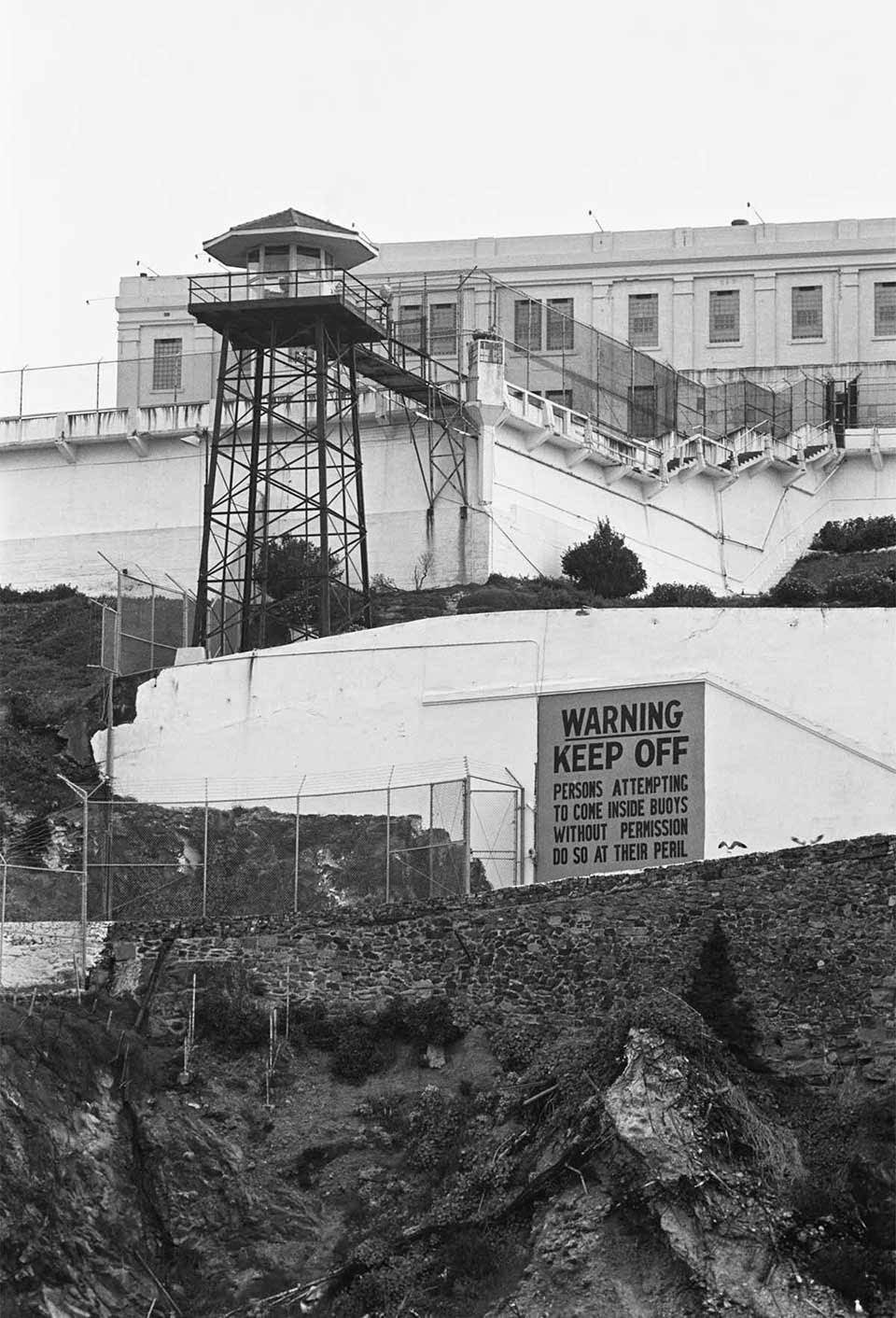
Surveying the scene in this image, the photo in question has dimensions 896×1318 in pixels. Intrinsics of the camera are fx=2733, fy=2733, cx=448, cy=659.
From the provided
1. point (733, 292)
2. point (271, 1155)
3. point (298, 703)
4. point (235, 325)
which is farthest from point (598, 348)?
point (271, 1155)

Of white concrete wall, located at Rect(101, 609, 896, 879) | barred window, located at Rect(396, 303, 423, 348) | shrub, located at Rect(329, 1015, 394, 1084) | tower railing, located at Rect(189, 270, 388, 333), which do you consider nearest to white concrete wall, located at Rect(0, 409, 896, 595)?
tower railing, located at Rect(189, 270, 388, 333)

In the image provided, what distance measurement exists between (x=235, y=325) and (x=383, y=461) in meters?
6.38

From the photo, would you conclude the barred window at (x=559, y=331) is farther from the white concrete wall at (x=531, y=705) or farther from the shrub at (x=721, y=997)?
the shrub at (x=721, y=997)

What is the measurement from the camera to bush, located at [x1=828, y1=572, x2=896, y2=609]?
56781 mm

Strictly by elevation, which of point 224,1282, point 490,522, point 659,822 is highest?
point 490,522

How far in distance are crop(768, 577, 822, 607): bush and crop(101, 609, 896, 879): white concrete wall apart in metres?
10.4

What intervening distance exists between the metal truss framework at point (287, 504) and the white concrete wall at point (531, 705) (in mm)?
5110

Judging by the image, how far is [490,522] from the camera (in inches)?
2440

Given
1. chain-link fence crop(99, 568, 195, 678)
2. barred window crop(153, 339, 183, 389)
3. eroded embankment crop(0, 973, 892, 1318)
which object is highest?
barred window crop(153, 339, 183, 389)

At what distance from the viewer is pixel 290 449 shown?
63844mm

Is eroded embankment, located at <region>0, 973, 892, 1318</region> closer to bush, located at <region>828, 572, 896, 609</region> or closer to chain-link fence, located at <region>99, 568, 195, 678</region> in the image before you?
chain-link fence, located at <region>99, 568, 195, 678</region>

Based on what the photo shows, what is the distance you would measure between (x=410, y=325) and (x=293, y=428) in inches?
325

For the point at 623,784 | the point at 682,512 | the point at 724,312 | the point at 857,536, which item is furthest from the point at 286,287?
the point at 724,312

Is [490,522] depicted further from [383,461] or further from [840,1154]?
[840,1154]
